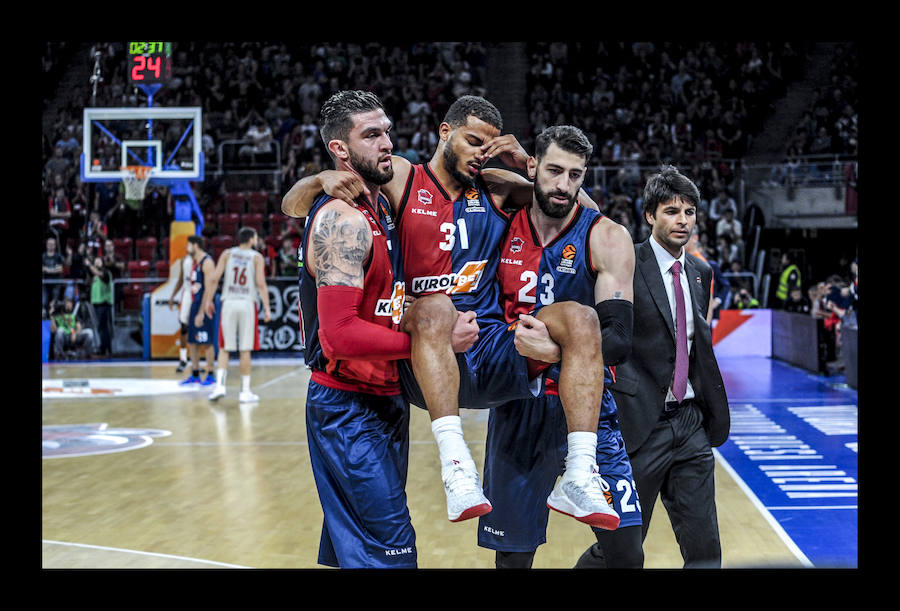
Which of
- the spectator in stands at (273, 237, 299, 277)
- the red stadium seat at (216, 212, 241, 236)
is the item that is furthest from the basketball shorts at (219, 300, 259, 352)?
the red stadium seat at (216, 212, 241, 236)

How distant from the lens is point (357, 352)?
3277 millimetres

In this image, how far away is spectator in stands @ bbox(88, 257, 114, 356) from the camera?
628 inches

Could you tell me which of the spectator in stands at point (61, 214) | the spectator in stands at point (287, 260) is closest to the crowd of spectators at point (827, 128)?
the spectator in stands at point (287, 260)

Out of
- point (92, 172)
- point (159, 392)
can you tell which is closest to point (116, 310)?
point (92, 172)

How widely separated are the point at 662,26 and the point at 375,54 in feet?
61.1

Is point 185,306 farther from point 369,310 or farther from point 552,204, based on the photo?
point 552,204

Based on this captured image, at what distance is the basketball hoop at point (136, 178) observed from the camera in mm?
14539

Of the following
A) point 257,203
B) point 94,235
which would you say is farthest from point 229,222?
point 94,235

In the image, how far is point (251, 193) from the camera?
18.1 m

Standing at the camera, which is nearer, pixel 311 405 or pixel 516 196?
pixel 311 405

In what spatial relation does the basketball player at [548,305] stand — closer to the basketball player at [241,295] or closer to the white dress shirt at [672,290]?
the white dress shirt at [672,290]

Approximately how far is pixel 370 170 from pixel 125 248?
15452mm

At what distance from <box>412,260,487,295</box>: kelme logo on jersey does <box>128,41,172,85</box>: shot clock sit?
10.9 meters
